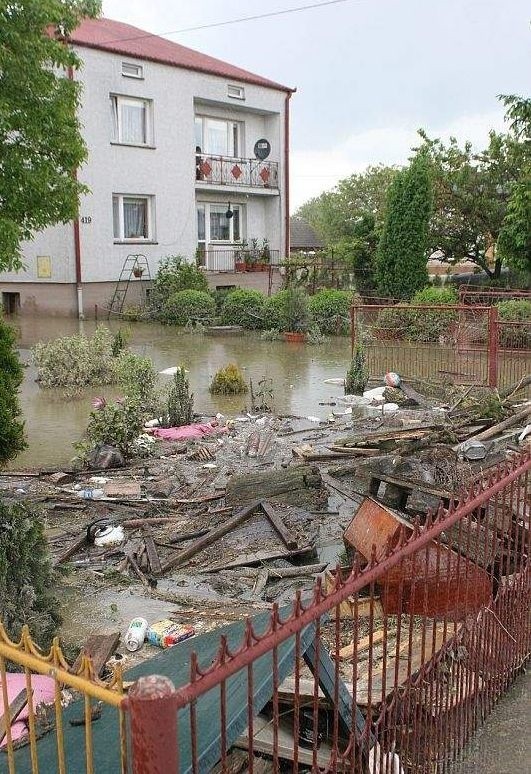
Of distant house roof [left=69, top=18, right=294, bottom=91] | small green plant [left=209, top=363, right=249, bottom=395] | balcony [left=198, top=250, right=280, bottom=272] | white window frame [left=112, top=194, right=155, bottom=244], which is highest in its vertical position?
distant house roof [left=69, top=18, right=294, bottom=91]

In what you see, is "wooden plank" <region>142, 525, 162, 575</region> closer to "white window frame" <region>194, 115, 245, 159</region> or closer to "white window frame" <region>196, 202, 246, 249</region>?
"white window frame" <region>196, 202, 246, 249</region>

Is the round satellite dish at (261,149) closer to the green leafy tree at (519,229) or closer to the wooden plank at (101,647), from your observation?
the green leafy tree at (519,229)

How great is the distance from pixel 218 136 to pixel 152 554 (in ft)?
88.4

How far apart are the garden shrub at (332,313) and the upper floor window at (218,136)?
10.0 m

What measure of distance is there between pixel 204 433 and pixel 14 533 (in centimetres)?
653

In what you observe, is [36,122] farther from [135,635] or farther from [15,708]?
[15,708]

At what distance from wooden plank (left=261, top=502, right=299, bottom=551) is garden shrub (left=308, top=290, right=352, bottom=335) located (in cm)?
1594

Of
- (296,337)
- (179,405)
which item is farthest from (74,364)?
(296,337)

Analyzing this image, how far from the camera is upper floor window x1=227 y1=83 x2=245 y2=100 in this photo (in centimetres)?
3029

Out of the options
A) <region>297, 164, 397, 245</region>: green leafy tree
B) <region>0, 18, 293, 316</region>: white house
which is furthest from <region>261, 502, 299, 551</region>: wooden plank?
<region>297, 164, 397, 245</region>: green leafy tree

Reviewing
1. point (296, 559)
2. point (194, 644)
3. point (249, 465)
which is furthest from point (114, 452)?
point (194, 644)

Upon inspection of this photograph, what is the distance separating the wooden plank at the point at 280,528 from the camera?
7102mm

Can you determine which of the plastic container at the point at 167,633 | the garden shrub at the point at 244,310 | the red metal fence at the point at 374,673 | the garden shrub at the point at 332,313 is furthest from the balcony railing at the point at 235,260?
the red metal fence at the point at 374,673

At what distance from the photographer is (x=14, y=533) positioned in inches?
204
